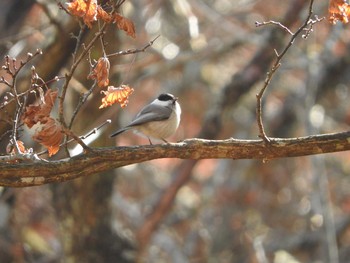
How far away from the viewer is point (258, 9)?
12.0 metres

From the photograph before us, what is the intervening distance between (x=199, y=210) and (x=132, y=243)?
2789 mm

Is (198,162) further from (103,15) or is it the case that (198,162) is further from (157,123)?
(103,15)

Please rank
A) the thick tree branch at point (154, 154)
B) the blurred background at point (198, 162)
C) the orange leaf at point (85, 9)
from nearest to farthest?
1. the orange leaf at point (85, 9)
2. the thick tree branch at point (154, 154)
3. the blurred background at point (198, 162)

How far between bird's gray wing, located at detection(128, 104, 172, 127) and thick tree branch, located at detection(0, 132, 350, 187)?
189cm

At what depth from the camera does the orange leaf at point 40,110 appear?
327 cm

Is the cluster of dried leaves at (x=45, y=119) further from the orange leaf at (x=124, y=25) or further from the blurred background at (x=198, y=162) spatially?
the blurred background at (x=198, y=162)

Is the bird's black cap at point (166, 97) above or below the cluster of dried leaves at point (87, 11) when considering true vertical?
above

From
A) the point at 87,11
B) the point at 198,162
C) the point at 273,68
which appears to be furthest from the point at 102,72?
the point at 198,162

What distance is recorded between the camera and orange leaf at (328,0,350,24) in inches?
136

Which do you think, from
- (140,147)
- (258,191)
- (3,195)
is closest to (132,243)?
(3,195)

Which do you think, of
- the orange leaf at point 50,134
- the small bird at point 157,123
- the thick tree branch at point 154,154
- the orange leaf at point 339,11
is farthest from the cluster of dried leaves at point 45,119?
the small bird at point 157,123

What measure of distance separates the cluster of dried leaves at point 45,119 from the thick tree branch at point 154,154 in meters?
0.22

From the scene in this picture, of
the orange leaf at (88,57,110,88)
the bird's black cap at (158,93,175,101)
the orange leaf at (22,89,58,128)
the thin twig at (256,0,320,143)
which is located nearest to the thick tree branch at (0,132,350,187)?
the thin twig at (256,0,320,143)

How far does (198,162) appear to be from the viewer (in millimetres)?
9484
